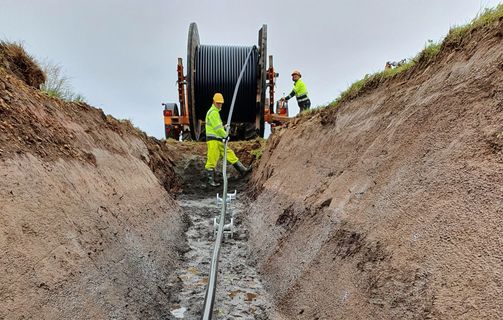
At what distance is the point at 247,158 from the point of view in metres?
10.6

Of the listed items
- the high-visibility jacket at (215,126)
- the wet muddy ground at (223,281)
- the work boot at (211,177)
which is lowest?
the wet muddy ground at (223,281)

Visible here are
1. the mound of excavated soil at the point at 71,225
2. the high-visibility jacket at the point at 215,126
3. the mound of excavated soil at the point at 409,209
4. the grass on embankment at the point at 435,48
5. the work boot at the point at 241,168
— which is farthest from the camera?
the work boot at the point at 241,168

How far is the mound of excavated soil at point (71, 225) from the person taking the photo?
252 centimetres

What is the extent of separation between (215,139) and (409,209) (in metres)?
6.58

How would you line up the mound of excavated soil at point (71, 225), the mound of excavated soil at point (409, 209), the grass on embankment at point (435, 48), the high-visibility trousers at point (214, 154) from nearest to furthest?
1. the mound of excavated soil at point (409, 209)
2. the mound of excavated soil at point (71, 225)
3. the grass on embankment at point (435, 48)
4. the high-visibility trousers at point (214, 154)

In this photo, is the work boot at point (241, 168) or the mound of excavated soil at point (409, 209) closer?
the mound of excavated soil at point (409, 209)

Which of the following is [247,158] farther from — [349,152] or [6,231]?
[6,231]

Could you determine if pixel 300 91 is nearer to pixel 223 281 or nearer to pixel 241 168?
pixel 241 168

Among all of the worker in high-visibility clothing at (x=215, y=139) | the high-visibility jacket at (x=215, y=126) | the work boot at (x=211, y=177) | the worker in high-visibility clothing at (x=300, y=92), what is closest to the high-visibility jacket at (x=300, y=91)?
the worker in high-visibility clothing at (x=300, y=92)

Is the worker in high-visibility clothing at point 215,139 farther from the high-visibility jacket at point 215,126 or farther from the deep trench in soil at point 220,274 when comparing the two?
the deep trench in soil at point 220,274

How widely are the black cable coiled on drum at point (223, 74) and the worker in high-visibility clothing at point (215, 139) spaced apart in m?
1.27

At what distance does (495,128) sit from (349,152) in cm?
201

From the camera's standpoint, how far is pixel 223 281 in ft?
14.7

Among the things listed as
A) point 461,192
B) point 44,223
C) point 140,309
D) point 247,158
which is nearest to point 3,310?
point 44,223
